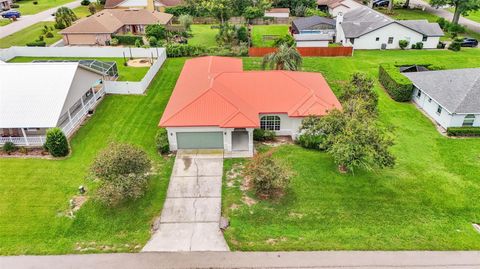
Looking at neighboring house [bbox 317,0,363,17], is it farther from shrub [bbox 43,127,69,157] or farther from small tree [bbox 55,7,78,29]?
shrub [bbox 43,127,69,157]

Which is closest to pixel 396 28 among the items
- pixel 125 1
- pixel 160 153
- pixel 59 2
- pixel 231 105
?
pixel 231 105

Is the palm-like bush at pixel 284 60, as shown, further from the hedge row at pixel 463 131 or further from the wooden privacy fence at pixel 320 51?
the hedge row at pixel 463 131

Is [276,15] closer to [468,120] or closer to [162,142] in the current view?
[468,120]

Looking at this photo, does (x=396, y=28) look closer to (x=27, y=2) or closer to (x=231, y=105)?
(x=231, y=105)

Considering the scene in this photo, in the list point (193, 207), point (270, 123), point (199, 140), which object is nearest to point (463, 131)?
point (270, 123)

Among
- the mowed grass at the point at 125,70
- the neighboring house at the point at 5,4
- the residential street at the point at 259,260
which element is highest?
the neighboring house at the point at 5,4

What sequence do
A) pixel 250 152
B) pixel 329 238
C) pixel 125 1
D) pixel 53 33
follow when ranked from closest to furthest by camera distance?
1. pixel 329 238
2. pixel 250 152
3. pixel 53 33
4. pixel 125 1

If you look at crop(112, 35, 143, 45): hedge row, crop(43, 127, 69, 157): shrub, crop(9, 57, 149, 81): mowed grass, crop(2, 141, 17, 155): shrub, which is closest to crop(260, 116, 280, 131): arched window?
crop(43, 127, 69, 157): shrub

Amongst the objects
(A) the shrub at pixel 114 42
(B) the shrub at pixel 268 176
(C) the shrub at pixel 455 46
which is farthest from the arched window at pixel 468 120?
(A) the shrub at pixel 114 42
